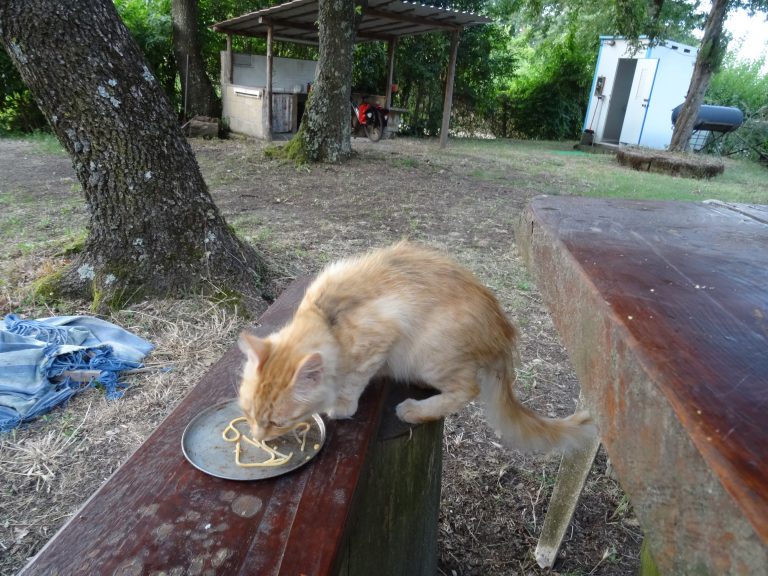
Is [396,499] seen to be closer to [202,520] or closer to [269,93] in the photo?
[202,520]

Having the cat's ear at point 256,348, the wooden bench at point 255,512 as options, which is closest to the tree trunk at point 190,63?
the wooden bench at point 255,512

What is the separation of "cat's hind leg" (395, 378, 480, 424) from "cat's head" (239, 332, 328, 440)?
0.97 feet

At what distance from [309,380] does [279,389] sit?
0.09m

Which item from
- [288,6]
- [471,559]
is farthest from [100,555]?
[288,6]

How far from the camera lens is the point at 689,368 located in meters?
0.93

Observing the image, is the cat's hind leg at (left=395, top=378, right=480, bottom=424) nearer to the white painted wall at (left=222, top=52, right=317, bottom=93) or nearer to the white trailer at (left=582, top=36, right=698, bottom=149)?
the white painted wall at (left=222, top=52, right=317, bottom=93)

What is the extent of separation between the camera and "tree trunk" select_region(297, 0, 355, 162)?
25.4 ft

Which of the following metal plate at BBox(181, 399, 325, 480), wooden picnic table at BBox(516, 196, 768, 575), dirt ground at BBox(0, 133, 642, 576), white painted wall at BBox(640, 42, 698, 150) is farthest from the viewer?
white painted wall at BBox(640, 42, 698, 150)

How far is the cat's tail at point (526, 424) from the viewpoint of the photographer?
169 centimetres

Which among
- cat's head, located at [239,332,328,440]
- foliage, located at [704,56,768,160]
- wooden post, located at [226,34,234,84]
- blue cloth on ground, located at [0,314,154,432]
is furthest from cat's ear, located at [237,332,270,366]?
foliage, located at [704,56,768,160]

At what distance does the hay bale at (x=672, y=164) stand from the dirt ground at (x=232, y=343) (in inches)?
233

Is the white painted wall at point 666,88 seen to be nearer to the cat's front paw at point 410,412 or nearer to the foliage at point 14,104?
the cat's front paw at point 410,412

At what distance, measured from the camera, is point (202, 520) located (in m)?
1.13

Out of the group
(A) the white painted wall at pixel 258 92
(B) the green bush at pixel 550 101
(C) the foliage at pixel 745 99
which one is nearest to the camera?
(A) the white painted wall at pixel 258 92
